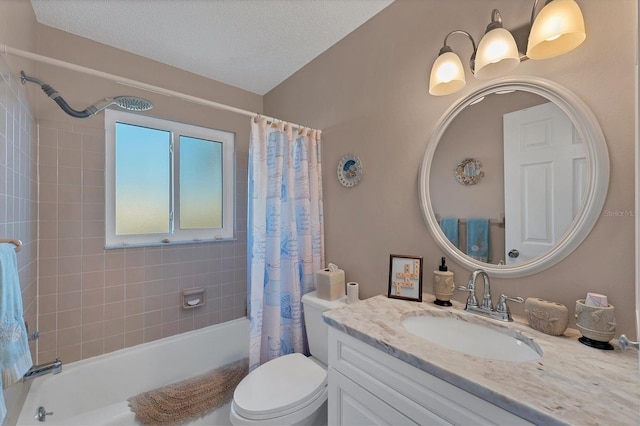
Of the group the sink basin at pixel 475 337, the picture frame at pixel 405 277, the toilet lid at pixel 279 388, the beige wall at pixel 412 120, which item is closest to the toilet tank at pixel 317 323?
the toilet lid at pixel 279 388

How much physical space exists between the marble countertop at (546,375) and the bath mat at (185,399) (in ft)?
4.04

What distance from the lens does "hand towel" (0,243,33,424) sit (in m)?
0.73

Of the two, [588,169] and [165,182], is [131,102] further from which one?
[588,169]

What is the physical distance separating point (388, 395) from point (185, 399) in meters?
1.40

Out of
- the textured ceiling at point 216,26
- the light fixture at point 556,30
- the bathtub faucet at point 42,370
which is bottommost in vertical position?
the bathtub faucet at point 42,370

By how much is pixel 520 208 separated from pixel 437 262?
1.41ft

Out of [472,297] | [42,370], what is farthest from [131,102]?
[472,297]

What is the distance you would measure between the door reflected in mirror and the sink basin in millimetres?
297

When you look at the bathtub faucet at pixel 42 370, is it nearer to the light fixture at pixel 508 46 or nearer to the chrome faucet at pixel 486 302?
the chrome faucet at pixel 486 302

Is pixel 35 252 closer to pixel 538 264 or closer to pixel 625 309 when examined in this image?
pixel 538 264

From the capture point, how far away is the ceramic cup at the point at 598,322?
2.58 feet

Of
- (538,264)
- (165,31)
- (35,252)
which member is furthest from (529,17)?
(35,252)

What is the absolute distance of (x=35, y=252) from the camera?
61.6 inches

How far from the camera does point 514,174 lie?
1.07 metres
